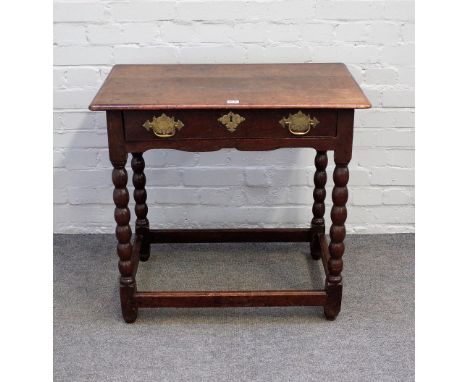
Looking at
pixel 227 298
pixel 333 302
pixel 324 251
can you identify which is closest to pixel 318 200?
pixel 324 251

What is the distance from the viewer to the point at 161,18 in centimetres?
285

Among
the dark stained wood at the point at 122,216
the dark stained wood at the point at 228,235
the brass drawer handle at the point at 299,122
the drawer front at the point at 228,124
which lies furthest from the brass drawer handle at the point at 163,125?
the dark stained wood at the point at 228,235

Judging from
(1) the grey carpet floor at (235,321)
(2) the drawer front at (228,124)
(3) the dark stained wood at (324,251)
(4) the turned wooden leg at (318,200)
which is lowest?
(1) the grey carpet floor at (235,321)

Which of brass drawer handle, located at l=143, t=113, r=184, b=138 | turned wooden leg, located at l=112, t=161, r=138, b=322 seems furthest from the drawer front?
turned wooden leg, located at l=112, t=161, r=138, b=322

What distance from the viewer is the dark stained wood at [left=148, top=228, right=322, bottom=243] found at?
9.87 ft

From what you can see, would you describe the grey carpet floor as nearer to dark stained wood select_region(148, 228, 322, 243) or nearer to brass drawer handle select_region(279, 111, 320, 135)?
dark stained wood select_region(148, 228, 322, 243)

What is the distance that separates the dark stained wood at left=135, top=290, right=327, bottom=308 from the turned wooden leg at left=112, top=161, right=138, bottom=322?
4 centimetres

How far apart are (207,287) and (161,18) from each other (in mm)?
1132

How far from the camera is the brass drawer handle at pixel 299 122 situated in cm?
226

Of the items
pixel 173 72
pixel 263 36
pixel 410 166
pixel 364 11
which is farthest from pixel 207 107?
pixel 410 166

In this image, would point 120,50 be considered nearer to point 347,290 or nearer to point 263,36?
point 263,36

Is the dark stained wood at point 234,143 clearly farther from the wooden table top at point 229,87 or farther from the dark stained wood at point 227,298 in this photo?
the dark stained wood at point 227,298

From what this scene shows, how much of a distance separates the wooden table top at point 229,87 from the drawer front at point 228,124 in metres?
0.04

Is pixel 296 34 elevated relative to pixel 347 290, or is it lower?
elevated
